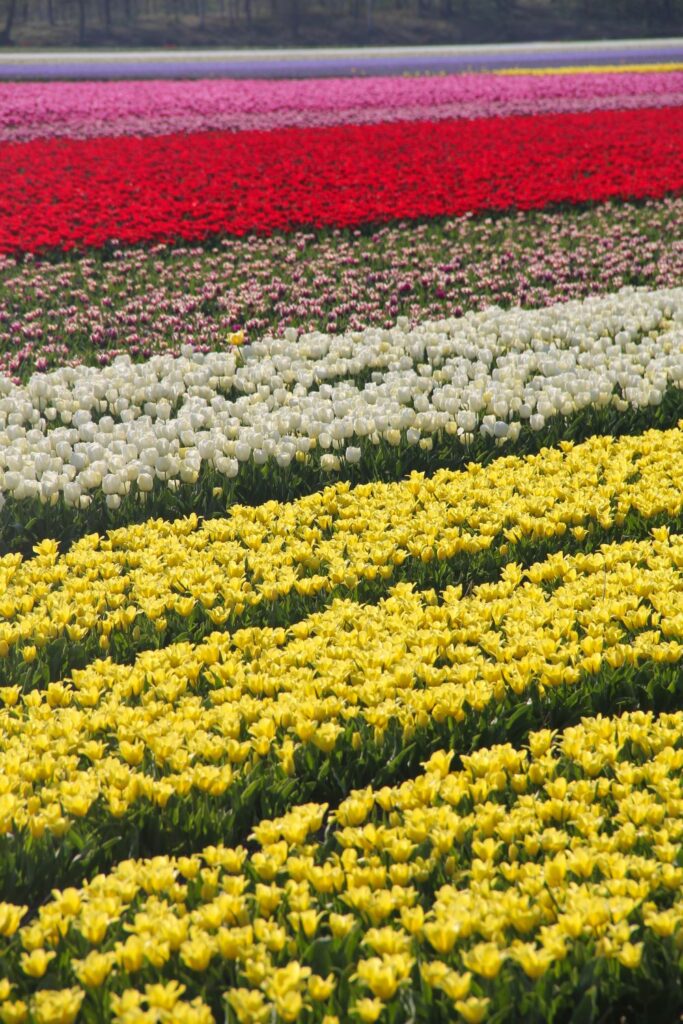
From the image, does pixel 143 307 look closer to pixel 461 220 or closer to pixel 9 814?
pixel 461 220

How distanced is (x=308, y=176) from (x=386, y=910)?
41.3 feet

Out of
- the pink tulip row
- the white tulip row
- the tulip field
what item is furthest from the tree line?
the white tulip row

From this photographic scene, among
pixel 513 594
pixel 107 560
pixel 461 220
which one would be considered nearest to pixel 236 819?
pixel 513 594

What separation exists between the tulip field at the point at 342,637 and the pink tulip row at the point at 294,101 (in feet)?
33.4

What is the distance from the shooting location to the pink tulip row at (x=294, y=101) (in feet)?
65.5

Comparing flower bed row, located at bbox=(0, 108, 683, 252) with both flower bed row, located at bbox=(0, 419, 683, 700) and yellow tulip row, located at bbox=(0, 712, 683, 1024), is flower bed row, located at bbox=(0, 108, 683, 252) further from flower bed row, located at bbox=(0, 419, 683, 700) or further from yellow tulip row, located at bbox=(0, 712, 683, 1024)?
yellow tulip row, located at bbox=(0, 712, 683, 1024)

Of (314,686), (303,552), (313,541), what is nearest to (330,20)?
(313,541)

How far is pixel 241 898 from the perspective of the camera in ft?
8.71

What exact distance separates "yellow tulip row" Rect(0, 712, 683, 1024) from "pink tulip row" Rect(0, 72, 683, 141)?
710 inches

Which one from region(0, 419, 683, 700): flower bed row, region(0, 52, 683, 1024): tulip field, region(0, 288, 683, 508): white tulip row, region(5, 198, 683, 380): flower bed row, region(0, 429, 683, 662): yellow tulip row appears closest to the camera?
region(0, 52, 683, 1024): tulip field

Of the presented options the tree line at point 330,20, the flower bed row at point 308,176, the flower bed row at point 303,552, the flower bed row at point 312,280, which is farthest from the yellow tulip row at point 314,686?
the tree line at point 330,20

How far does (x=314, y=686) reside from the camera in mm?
3707

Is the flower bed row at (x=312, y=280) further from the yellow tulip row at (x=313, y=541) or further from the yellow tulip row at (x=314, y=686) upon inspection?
the yellow tulip row at (x=314, y=686)

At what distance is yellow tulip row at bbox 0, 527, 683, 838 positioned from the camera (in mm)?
3234
